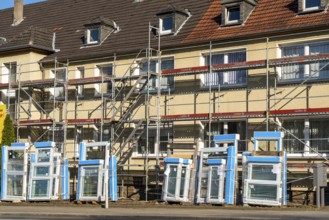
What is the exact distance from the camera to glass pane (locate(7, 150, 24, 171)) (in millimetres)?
27703

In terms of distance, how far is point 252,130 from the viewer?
25922 mm

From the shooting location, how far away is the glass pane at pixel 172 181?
24.6 meters

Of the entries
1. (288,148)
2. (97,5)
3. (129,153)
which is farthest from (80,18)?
(288,148)

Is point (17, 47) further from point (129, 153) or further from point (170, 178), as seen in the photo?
point (170, 178)

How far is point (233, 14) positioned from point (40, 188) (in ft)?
35.9

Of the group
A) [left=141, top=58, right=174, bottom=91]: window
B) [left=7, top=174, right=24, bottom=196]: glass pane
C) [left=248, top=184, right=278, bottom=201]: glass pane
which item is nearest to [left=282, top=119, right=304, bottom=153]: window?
[left=248, top=184, right=278, bottom=201]: glass pane

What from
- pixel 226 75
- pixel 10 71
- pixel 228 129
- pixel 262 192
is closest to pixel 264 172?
pixel 262 192

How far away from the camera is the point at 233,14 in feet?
93.0

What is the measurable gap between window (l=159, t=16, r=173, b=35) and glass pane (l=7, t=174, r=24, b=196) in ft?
30.1

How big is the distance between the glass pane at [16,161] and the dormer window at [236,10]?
Result: 33.7 ft

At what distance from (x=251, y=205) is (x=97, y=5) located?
17.5m

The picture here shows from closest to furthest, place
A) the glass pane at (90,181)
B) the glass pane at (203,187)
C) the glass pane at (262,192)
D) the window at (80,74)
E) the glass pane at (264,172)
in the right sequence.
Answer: the glass pane at (262,192)
the glass pane at (264,172)
the glass pane at (203,187)
the glass pane at (90,181)
the window at (80,74)

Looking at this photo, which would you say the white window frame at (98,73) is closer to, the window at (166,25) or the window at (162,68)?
the window at (162,68)

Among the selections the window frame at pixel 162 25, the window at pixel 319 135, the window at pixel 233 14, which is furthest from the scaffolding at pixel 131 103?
the window at pixel 233 14
